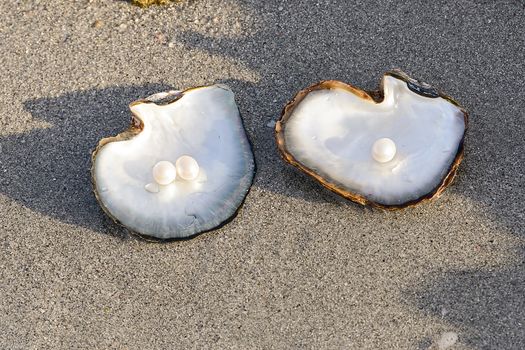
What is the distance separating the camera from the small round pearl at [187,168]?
6.78 ft

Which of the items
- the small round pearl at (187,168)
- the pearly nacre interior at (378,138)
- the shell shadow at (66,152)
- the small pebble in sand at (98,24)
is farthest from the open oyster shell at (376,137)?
the small pebble in sand at (98,24)

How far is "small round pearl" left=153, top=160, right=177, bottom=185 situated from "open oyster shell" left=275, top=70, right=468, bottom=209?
0.36 metres

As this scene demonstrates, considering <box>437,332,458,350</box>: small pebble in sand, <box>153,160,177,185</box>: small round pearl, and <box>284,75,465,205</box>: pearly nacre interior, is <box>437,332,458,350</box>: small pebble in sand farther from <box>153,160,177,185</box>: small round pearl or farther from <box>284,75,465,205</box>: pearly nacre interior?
<box>153,160,177,185</box>: small round pearl

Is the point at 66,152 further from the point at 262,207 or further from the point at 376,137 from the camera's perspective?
the point at 376,137

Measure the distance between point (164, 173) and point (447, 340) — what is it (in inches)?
40.9

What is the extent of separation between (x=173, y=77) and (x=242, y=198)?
0.56 metres

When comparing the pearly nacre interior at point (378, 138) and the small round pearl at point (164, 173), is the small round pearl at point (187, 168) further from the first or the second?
the pearly nacre interior at point (378, 138)

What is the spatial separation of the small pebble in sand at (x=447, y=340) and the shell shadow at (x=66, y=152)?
1089mm

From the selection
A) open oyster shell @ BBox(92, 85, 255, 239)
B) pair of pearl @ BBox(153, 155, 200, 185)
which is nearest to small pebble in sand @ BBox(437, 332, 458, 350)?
open oyster shell @ BBox(92, 85, 255, 239)

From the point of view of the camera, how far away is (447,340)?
6.75ft

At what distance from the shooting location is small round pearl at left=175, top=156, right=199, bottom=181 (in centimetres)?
207

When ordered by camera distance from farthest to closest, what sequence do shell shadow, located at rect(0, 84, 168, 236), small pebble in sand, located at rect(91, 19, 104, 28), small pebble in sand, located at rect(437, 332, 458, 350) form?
small pebble in sand, located at rect(91, 19, 104, 28), shell shadow, located at rect(0, 84, 168, 236), small pebble in sand, located at rect(437, 332, 458, 350)

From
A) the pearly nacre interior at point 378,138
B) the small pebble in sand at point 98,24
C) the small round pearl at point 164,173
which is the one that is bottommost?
the small round pearl at point 164,173

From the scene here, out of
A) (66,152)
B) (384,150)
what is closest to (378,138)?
(384,150)
